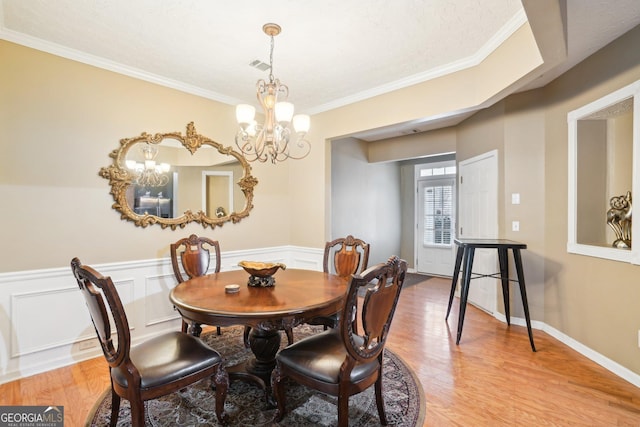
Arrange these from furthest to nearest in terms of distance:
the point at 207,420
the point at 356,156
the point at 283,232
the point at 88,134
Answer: the point at 356,156, the point at 283,232, the point at 88,134, the point at 207,420

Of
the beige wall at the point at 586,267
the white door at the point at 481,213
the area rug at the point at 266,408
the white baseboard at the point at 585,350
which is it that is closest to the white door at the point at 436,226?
the white door at the point at 481,213

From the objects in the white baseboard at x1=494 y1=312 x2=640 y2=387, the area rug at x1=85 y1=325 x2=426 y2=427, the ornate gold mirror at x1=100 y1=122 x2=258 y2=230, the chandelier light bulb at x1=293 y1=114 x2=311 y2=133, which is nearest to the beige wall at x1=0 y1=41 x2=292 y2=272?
the ornate gold mirror at x1=100 y1=122 x2=258 y2=230

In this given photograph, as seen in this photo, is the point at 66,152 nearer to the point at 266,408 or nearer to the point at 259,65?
the point at 259,65

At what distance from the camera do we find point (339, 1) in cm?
210

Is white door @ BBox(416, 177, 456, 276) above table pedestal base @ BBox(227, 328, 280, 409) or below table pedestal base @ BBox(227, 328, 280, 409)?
above

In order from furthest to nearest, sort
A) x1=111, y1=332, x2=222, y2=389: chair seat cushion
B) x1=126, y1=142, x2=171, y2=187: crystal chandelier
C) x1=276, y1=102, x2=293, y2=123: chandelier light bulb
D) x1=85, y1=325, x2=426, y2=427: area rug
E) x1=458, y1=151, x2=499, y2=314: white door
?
1. x1=458, y1=151, x2=499, y2=314: white door
2. x1=126, y1=142, x2=171, y2=187: crystal chandelier
3. x1=276, y1=102, x2=293, y2=123: chandelier light bulb
4. x1=85, y1=325, x2=426, y2=427: area rug
5. x1=111, y1=332, x2=222, y2=389: chair seat cushion

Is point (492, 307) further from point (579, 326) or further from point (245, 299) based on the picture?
point (245, 299)

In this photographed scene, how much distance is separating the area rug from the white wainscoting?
2.66 ft

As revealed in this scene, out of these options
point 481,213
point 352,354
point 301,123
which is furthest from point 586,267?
point 301,123

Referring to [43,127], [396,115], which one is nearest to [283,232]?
[396,115]

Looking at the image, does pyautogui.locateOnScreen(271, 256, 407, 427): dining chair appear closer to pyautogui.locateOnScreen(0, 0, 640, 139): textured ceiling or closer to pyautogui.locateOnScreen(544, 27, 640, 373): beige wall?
pyautogui.locateOnScreen(0, 0, 640, 139): textured ceiling

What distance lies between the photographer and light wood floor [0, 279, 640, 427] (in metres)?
1.92

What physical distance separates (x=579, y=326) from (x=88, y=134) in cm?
486

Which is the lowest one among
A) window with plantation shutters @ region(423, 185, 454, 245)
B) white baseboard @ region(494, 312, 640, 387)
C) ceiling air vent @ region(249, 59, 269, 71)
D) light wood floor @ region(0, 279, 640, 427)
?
light wood floor @ region(0, 279, 640, 427)
